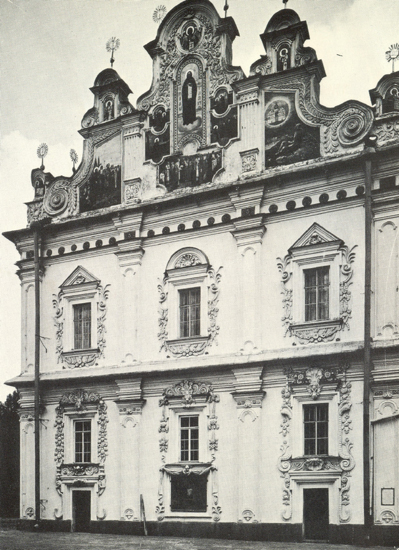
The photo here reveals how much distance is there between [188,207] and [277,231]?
9.29ft

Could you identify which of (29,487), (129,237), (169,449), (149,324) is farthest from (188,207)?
(29,487)

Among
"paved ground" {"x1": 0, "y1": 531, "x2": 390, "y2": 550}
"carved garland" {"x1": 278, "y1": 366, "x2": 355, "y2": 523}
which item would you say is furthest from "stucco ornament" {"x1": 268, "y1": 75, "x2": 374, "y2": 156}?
"paved ground" {"x1": 0, "y1": 531, "x2": 390, "y2": 550}

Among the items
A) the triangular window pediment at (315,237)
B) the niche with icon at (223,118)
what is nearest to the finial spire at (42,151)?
the niche with icon at (223,118)

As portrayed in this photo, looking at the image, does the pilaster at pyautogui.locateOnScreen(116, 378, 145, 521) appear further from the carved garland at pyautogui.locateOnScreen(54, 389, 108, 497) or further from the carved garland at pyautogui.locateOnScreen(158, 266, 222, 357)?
the carved garland at pyautogui.locateOnScreen(158, 266, 222, 357)

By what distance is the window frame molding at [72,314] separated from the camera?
22.0 metres

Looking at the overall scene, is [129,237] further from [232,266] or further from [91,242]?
[232,266]

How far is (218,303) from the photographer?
20.0 m

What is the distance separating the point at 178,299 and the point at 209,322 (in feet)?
4.32

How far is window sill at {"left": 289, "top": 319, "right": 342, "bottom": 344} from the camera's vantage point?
59.3 ft

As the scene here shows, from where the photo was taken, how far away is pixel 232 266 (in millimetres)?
19859

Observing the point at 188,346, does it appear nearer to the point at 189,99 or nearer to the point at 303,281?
the point at 303,281

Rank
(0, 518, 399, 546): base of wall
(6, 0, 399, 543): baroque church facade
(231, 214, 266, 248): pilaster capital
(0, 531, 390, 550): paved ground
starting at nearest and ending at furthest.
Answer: (0, 518, 399, 546): base of wall, (0, 531, 390, 550): paved ground, (6, 0, 399, 543): baroque church facade, (231, 214, 266, 248): pilaster capital

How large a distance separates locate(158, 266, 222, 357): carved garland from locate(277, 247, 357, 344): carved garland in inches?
77.7

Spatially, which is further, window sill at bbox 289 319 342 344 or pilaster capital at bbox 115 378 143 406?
pilaster capital at bbox 115 378 143 406
